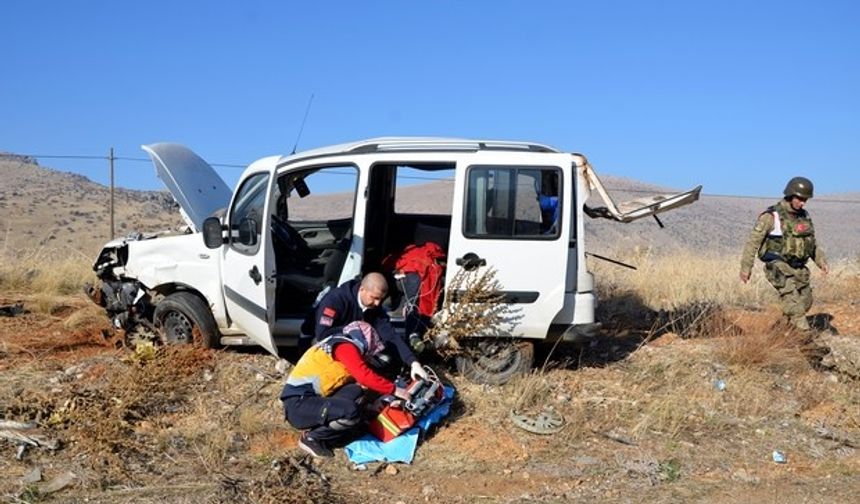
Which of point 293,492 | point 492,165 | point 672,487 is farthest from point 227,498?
point 492,165

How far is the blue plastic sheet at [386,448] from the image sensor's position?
5.81 meters

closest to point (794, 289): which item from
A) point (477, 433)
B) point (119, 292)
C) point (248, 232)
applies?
point (477, 433)

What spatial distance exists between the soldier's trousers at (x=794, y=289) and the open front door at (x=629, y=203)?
71.0 inches

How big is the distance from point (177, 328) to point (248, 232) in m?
1.33

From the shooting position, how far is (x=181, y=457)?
5785mm

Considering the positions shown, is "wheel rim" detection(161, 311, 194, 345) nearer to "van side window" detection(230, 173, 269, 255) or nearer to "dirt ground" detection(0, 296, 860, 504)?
"dirt ground" detection(0, 296, 860, 504)

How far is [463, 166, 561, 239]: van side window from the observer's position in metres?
6.82

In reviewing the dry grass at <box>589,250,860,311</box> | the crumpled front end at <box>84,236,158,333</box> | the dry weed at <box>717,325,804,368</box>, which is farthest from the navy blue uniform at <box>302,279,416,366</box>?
the dry grass at <box>589,250,860,311</box>

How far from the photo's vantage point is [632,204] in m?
7.39

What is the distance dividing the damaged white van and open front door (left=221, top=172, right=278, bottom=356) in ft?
0.04

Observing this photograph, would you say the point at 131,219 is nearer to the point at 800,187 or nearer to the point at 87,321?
the point at 87,321

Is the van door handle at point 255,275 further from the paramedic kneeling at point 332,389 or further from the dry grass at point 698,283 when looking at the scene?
the dry grass at point 698,283

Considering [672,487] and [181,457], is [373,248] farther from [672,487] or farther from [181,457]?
[672,487]

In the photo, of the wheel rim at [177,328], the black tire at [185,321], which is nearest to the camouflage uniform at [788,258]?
the black tire at [185,321]
